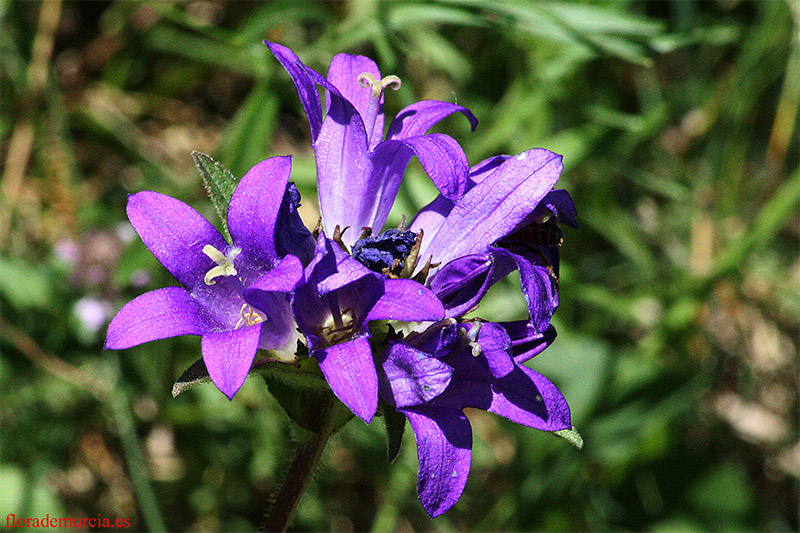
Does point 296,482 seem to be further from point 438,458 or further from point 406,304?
point 406,304

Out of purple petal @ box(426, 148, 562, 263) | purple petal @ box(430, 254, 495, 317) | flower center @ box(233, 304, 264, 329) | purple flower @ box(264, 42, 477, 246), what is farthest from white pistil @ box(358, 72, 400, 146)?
flower center @ box(233, 304, 264, 329)

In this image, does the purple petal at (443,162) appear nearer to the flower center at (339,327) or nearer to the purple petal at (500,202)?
the purple petal at (500,202)

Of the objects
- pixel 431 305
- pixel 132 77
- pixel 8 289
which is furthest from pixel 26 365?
pixel 431 305

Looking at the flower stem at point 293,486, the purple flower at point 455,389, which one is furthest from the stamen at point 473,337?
the flower stem at point 293,486

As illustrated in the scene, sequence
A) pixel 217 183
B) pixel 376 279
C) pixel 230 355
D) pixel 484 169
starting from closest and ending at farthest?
pixel 230 355
pixel 376 279
pixel 217 183
pixel 484 169

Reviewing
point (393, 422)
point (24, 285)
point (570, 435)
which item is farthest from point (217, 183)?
point (24, 285)
